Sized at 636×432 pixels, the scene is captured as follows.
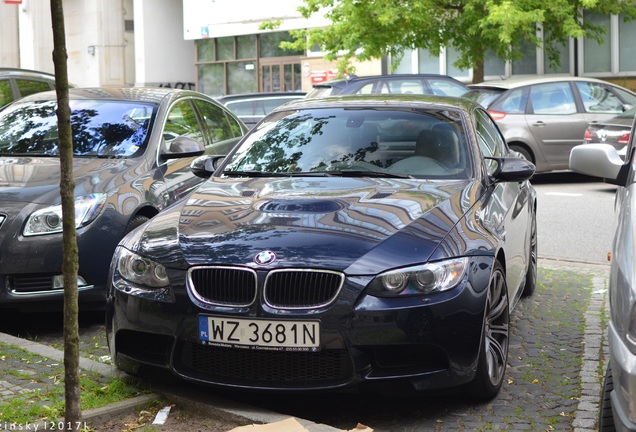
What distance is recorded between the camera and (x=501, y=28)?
23.4 meters

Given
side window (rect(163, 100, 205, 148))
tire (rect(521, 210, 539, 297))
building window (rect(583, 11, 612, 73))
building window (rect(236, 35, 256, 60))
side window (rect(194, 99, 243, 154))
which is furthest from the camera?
building window (rect(236, 35, 256, 60))

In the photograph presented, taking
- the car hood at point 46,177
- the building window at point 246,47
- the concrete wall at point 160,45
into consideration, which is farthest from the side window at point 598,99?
the concrete wall at point 160,45

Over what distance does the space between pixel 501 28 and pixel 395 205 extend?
18.7m

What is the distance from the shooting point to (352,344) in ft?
15.8

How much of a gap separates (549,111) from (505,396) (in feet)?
41.4

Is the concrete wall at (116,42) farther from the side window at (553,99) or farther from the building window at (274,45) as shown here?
the side window at (553,99)

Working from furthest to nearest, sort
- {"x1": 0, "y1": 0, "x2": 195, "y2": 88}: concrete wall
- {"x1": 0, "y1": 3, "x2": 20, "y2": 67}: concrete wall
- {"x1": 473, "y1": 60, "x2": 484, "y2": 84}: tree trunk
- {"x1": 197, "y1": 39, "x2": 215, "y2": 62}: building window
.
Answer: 1. {"x1": 0, "y1": 3, "x2": 20, "y2": 67}: concrete wall
2. {"x1": 0, "y1": 0, "x2": 195, "y2": 88}: concrete wall
3. {"x1": 197, "y1": 39, "x2": 215, "y2": 62}: building window
4. {"x1": 473, "y1": 60, "x2": 484, "y2": 84}: tree trunk

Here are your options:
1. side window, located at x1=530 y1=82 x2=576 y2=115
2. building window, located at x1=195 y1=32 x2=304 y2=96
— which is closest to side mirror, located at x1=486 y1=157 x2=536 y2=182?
side window, located at x1=530 y1=82 x2=576 y2=115

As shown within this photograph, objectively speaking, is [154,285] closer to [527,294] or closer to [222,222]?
[222,222]

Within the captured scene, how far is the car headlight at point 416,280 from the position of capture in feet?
15.9

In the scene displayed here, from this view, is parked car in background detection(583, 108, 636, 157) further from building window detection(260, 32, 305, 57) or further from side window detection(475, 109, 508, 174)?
building window detection(260, 32, 305, 57)

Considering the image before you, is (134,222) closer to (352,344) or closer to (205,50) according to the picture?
(352,344)

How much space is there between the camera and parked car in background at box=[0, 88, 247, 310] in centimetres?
680

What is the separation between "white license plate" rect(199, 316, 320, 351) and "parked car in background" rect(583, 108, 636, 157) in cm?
1106
